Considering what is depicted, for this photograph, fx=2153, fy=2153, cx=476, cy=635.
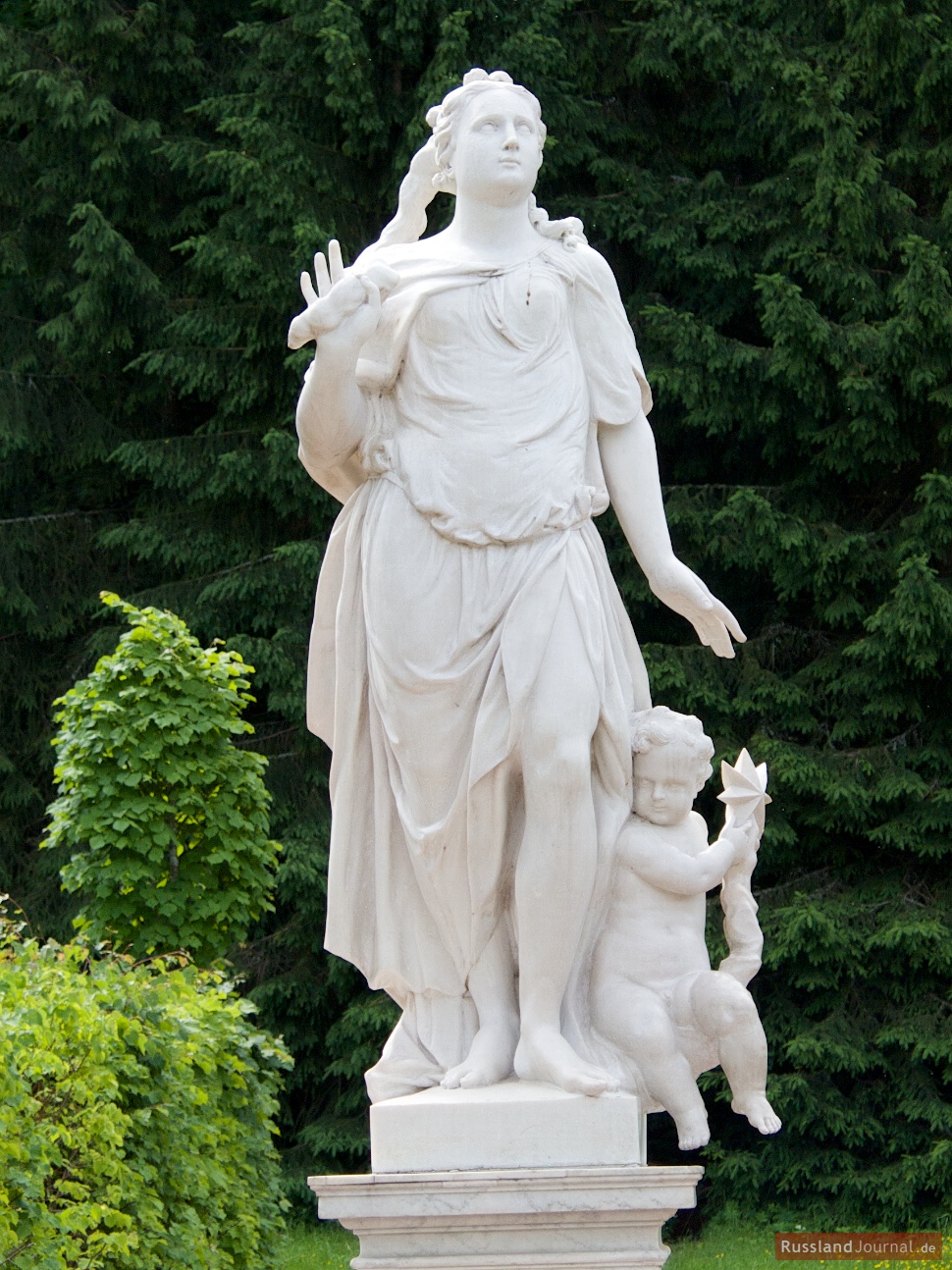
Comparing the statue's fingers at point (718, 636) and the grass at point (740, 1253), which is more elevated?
the statue's fingers at point (718, 636)

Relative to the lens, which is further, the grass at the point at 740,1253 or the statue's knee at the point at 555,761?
the grass at the point at 740,1253

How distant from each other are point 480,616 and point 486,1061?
0.91 metres

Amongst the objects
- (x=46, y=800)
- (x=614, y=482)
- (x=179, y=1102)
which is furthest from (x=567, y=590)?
(x=46, y=800)

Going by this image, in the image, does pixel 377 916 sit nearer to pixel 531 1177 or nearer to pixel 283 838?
pixel 531 1177

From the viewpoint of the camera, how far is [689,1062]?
14.6ft

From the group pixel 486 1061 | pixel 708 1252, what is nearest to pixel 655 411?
pixel 708 1252

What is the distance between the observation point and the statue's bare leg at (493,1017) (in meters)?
4.36

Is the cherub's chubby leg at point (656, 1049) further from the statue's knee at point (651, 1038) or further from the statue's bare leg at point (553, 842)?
the statue's bare leg at point (553, 842)

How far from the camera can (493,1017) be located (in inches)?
175

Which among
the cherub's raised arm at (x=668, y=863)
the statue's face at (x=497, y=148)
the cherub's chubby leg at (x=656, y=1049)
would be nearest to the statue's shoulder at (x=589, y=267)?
the statue's face at (x=497, y=148)

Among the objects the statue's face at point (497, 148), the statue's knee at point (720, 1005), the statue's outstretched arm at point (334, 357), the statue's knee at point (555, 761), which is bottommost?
the statue's knee at point (720, 1005)

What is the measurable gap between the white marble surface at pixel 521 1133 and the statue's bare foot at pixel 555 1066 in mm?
25

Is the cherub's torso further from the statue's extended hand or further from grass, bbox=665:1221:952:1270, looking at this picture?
grass, bbox=665:1221:952:1270

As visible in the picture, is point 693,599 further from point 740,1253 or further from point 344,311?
point 740,1253
